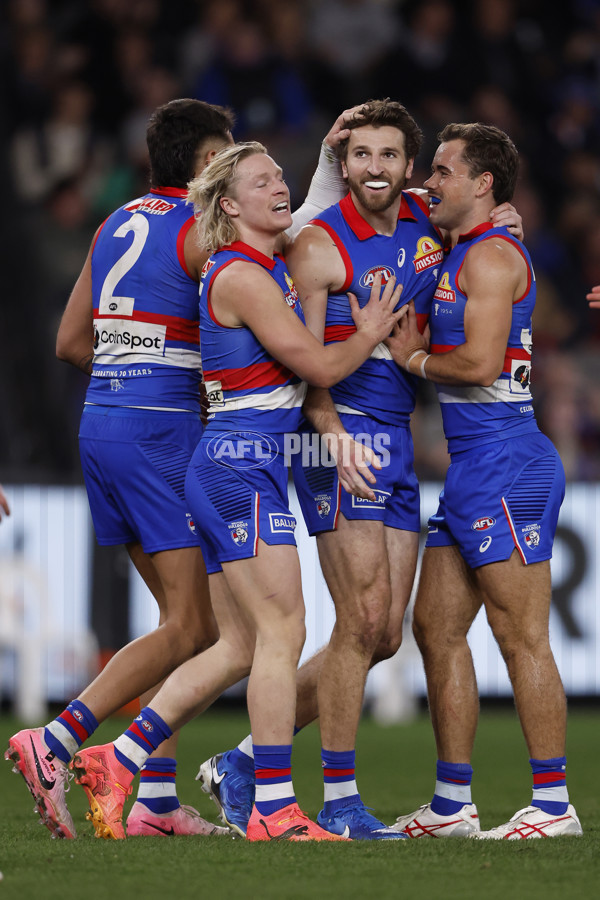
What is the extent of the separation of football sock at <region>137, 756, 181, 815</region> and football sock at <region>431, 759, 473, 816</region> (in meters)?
1.01

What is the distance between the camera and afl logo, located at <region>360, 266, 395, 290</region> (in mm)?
5055

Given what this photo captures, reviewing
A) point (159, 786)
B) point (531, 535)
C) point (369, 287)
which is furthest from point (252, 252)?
point (159, 786)

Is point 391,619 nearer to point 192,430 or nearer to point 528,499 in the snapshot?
point 528,499

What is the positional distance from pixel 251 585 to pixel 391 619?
2.31 ft

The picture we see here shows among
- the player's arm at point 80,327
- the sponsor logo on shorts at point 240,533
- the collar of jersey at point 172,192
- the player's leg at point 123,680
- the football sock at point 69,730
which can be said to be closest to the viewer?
the sponsor logo on shorts at point 240,533

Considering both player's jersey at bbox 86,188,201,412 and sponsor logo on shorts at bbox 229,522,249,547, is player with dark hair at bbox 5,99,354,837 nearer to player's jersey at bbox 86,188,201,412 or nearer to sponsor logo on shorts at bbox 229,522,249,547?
player's jersey at bbox 86,188,201,412

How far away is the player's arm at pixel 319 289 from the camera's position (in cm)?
481

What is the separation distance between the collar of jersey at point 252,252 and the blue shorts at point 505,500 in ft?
3.40

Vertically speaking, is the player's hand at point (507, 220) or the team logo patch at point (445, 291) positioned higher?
the player's hand at point (507, 220)

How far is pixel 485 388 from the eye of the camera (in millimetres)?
4996

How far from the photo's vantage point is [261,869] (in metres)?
3.93

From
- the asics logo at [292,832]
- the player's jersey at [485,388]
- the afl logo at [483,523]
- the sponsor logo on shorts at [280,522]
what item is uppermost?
the player's jersey at [485,388]

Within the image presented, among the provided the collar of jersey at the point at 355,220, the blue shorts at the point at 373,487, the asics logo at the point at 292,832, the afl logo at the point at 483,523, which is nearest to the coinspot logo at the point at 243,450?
the blue shorts at the point at 373,487

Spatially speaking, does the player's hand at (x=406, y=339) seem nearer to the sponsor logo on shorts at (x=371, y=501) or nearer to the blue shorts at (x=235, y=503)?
the sponsor logo on shorts at (x=371, y=501)
